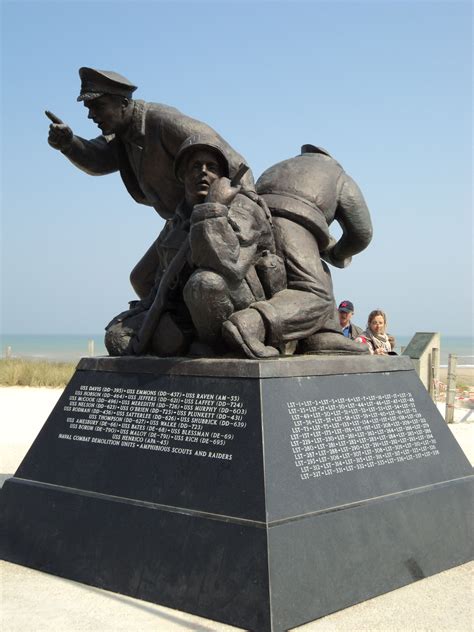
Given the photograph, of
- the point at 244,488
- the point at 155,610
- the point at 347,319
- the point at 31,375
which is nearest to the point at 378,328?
the point at 347,319

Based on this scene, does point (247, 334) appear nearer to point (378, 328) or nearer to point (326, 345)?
point (326, 345)

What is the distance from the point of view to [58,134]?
518cm

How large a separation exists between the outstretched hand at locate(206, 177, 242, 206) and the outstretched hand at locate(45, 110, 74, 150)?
1559 mm

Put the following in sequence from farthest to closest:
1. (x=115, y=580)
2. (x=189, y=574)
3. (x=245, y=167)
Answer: (x=245, y=167) → (x=115, y=580) → (x=189, y=574)

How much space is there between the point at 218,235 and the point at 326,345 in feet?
3.42

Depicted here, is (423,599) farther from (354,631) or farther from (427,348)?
(427,348)

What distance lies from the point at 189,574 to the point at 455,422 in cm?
748

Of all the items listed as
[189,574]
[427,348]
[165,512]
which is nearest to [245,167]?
[165,512]

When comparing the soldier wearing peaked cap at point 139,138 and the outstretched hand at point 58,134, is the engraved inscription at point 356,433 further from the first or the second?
the outstretched hand at point 58,134

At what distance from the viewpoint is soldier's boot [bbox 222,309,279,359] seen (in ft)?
12.6

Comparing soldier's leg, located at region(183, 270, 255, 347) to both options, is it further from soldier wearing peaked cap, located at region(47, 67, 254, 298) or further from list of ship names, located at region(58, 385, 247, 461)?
soldier wearing peaked cap, located at region(47, 67, 254, 298)

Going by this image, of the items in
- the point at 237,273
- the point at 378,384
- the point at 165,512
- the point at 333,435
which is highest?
the point at 237,273

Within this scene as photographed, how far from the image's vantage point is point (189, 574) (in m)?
3.28

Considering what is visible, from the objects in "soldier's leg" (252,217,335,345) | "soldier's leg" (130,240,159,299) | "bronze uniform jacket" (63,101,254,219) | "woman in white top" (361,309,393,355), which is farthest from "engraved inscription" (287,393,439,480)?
A: "woman in white top" (361,309,393,355)
